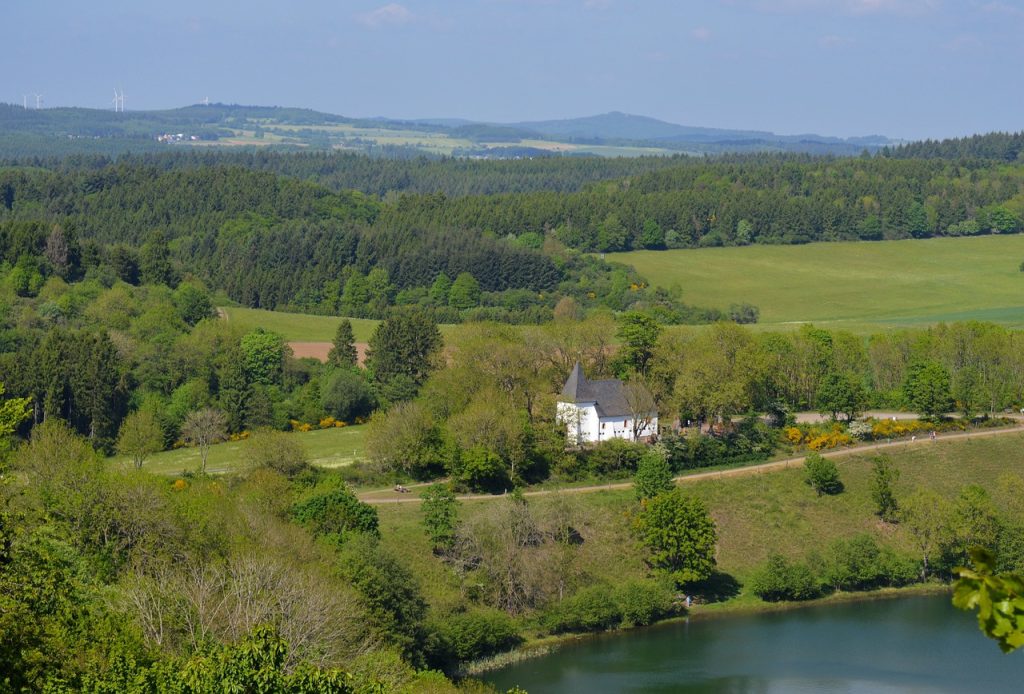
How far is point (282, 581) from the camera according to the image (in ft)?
103

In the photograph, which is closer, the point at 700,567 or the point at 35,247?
the point at 700,567

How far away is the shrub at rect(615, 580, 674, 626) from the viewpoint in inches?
1718

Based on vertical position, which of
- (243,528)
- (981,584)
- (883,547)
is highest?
(981,584)

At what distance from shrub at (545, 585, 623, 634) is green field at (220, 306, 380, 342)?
35.8 meters

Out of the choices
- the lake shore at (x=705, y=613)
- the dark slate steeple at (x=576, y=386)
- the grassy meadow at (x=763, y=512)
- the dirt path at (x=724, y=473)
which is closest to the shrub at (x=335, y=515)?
the grassy meadow at (x=763, y=512)

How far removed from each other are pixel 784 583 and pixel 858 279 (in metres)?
62.6

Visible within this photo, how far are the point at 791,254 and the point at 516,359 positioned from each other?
201 ft

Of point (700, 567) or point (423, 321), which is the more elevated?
point (423, 321)

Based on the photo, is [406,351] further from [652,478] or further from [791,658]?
[791,658]

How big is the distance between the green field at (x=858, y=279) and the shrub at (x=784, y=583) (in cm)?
3655

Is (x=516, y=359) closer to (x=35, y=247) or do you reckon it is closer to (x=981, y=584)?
(x=35, y=247)

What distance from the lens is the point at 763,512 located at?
168 ft

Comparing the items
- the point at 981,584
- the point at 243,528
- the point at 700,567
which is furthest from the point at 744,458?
the point at 981,584

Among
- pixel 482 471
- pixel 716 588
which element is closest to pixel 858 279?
pixel 482 471
